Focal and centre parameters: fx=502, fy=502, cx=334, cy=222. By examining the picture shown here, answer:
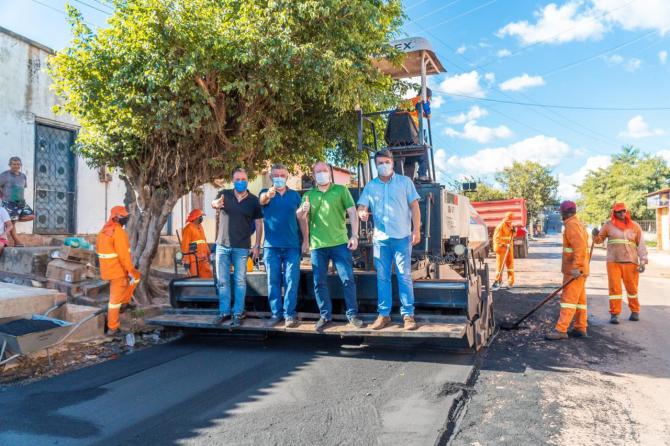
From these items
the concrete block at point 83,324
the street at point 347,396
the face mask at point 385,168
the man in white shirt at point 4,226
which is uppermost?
the face mask at point 385,168

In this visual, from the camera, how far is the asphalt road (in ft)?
11.0

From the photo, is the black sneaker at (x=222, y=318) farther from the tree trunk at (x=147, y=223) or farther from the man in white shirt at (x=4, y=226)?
the man in white shirt at (x=4, y=226)

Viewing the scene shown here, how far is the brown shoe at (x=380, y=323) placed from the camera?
498 centimetres

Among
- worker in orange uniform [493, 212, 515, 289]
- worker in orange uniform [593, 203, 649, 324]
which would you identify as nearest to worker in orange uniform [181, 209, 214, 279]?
worker in orange uniform [593, 203, 649, 324]

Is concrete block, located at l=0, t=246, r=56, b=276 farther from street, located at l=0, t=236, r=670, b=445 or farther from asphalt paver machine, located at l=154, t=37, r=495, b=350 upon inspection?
street, located at l=0, t=236, r=670, b=445

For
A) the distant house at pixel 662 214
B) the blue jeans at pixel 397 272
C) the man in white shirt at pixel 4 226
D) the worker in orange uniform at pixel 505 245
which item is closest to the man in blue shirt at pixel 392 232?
the blue jeans at pixel 397 272

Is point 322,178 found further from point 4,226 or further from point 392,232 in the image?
point 4,226

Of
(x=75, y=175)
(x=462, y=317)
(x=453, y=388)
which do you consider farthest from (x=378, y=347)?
(x=75, y=175)

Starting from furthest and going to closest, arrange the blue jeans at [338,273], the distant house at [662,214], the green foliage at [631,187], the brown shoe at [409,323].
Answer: the green foliage at [631,187], the distant house at [662,214], the blue jeans at [338,273], the brown shoe at [409,323]

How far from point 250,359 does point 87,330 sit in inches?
90.1

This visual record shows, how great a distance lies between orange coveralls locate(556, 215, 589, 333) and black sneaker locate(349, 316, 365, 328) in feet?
9.06

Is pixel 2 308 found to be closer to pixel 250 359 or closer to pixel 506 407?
pixel 250 359

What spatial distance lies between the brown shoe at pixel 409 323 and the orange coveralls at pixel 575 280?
2415 millimetres

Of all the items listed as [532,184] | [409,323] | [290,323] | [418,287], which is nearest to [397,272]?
[418,287]
